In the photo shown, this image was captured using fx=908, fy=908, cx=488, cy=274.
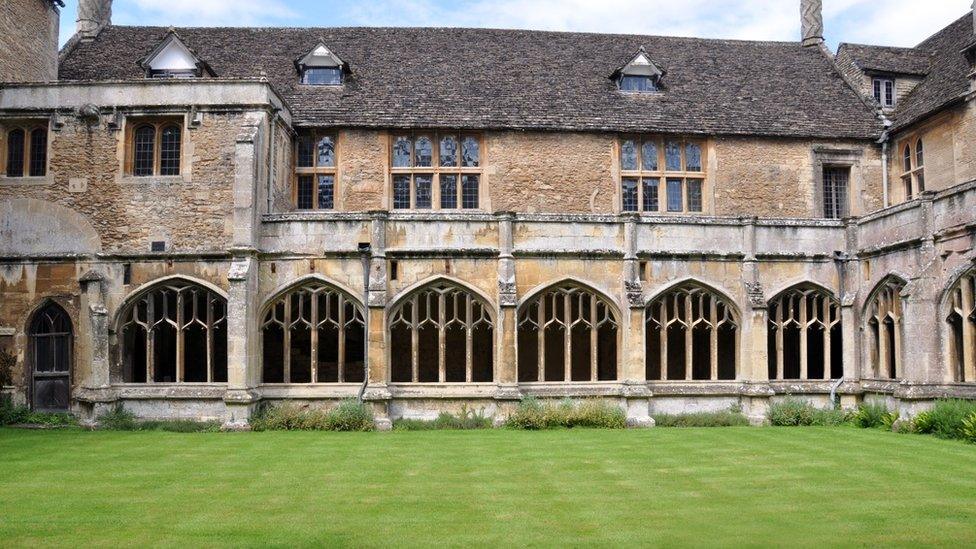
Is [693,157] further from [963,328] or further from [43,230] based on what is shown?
[43,230]

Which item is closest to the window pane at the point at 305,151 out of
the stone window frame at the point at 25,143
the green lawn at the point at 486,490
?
the stone window frame at the point at 25,143

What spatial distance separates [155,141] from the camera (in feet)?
66.6

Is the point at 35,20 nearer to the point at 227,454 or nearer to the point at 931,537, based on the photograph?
the point at 227,454

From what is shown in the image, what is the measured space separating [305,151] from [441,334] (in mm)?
7089

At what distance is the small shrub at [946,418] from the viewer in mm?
16484

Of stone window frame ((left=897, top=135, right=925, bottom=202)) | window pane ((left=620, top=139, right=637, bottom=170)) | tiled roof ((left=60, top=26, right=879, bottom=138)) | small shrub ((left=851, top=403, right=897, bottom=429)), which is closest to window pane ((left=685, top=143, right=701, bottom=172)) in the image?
tiled roof ((left=60, top=26, right=879, bottom=138))

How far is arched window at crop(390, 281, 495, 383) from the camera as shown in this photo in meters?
20.0

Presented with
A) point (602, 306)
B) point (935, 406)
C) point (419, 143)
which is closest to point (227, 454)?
point (602, 306)

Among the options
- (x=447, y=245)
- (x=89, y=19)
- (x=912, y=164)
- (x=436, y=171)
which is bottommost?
(x=447, y=245)

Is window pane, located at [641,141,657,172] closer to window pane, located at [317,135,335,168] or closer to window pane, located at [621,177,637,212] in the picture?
window pane, located at [621,177,637,212]

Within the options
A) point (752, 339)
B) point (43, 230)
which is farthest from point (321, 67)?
point (752, 339)

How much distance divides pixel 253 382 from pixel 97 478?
7.20 metres

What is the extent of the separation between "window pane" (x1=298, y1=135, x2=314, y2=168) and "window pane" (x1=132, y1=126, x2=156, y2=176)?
14.1 feet

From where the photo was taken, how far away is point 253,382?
19.6 meters
